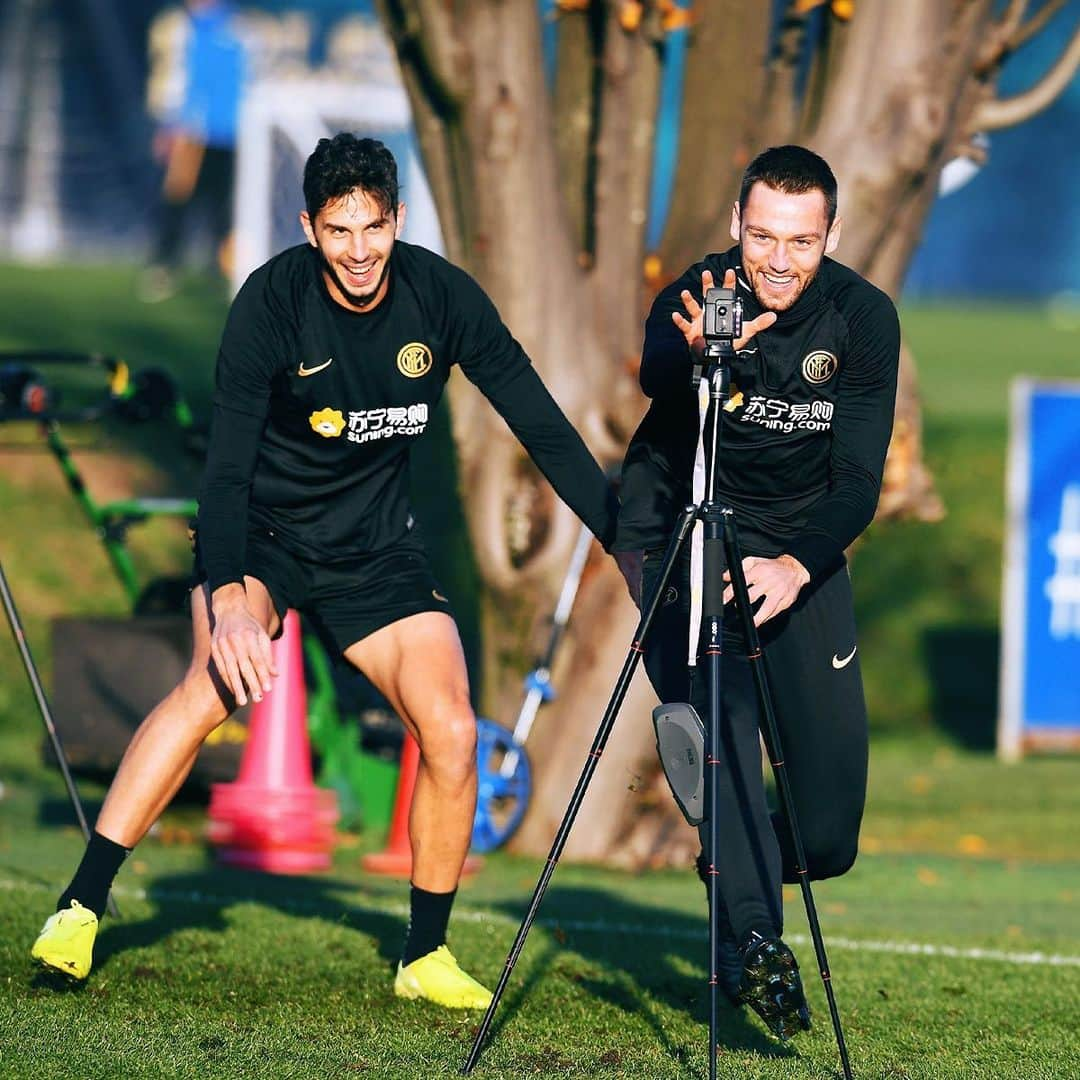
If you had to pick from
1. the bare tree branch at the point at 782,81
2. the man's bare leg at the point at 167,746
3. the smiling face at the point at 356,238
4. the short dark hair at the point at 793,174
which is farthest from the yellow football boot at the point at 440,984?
the bare tree branch at the point at 782,81

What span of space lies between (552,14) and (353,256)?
4968 millimetres

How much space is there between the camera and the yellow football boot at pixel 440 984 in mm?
5855

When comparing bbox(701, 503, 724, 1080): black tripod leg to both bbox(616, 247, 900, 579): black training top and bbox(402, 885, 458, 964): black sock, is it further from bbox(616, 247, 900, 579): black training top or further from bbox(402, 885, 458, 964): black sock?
bbox(402, 885, 458, 964): black sock

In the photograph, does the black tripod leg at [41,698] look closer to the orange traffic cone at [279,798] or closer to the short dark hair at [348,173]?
the short dark hair at [348,173]

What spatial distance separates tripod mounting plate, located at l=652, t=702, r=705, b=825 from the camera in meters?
5.06

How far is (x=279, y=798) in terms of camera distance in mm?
9539

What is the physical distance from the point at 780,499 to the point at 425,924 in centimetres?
159

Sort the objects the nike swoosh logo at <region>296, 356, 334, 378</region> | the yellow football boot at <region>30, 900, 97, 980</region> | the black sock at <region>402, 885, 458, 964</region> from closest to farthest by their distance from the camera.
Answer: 1. the yellow football boot at <region>30, 900, 97, 980</region>
2. the nike swoosh logo at <region>296, 356, 334, 378</region>
3. the black sock at <region>402, 885, 458, 964</region>

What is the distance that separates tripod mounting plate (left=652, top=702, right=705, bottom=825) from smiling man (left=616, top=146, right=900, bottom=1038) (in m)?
Result: 0.10

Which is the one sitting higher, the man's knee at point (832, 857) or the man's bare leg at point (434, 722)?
the man's bare leg at point (434, 722)

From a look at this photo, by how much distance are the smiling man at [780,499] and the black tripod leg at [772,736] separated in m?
0.10

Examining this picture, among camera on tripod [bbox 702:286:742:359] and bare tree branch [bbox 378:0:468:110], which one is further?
bare tree branch [bbox 378:0:468:110]

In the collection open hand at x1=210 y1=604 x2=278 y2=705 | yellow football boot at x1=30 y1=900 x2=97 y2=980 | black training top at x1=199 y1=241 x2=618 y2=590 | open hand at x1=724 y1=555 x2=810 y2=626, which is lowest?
yellow football boot at x1=30 y1=900 x2=97 y2=980

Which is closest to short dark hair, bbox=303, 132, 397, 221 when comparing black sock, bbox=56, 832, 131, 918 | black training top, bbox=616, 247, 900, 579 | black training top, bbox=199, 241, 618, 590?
black training top, bbox=199, 241, 618, 590
